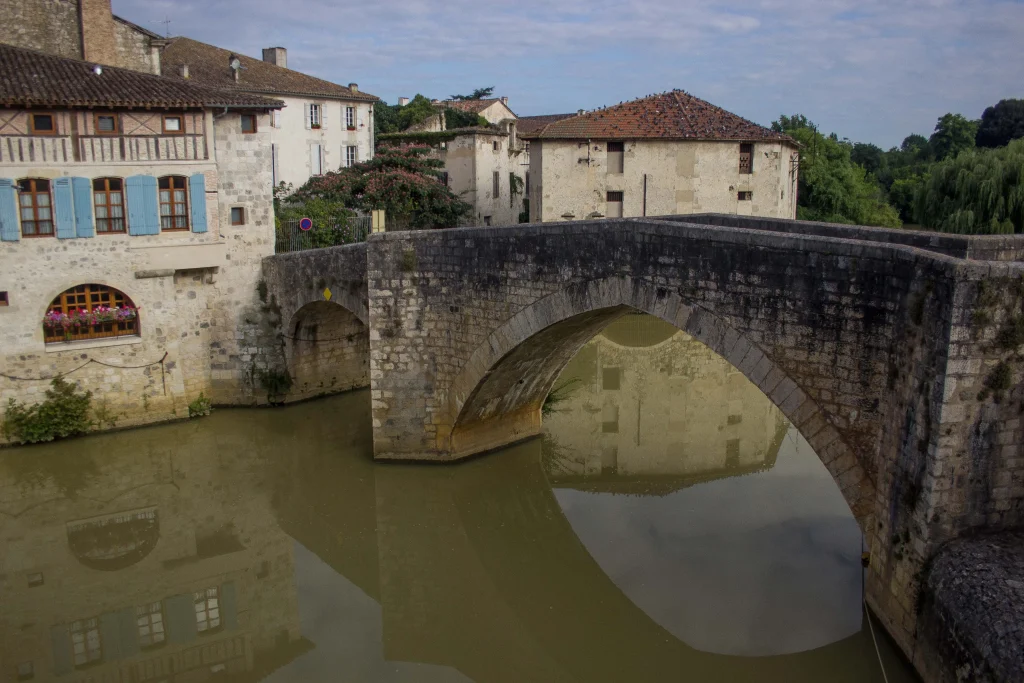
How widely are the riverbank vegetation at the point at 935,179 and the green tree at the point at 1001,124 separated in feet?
0.17

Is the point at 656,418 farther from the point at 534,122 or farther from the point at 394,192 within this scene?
the point at 534,122

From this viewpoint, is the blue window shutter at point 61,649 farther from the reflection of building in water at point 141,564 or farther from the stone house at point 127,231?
the stone house at point 127,231

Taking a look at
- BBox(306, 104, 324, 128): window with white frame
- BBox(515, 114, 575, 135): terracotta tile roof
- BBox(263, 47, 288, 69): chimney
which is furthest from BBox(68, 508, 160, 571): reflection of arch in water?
BBox(515, 114, 575, 135): terracotta tile roof

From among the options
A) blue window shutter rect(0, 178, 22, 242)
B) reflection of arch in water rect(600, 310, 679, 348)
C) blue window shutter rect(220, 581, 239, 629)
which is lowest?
blue window shutter rect(220, 581, 239, 629)

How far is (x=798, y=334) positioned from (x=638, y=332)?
15.2 meters

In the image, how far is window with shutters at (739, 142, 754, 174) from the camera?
25.5 metres

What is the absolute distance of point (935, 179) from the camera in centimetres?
2266

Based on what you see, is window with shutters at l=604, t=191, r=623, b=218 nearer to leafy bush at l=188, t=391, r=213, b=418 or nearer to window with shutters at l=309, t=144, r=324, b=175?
window with shutters at l=309, t=144, r=324, b=175

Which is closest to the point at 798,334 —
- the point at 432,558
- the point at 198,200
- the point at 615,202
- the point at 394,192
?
the point at 432,558

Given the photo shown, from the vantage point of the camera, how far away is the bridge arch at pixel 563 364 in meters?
8.06

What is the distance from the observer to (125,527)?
12219mm

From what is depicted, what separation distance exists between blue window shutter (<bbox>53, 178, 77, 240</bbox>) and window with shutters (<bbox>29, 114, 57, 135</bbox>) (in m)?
0.77

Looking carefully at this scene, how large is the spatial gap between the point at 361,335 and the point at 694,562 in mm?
9499

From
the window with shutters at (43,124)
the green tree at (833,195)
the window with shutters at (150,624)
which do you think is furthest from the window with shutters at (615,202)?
the window with shutters at (150,624)
